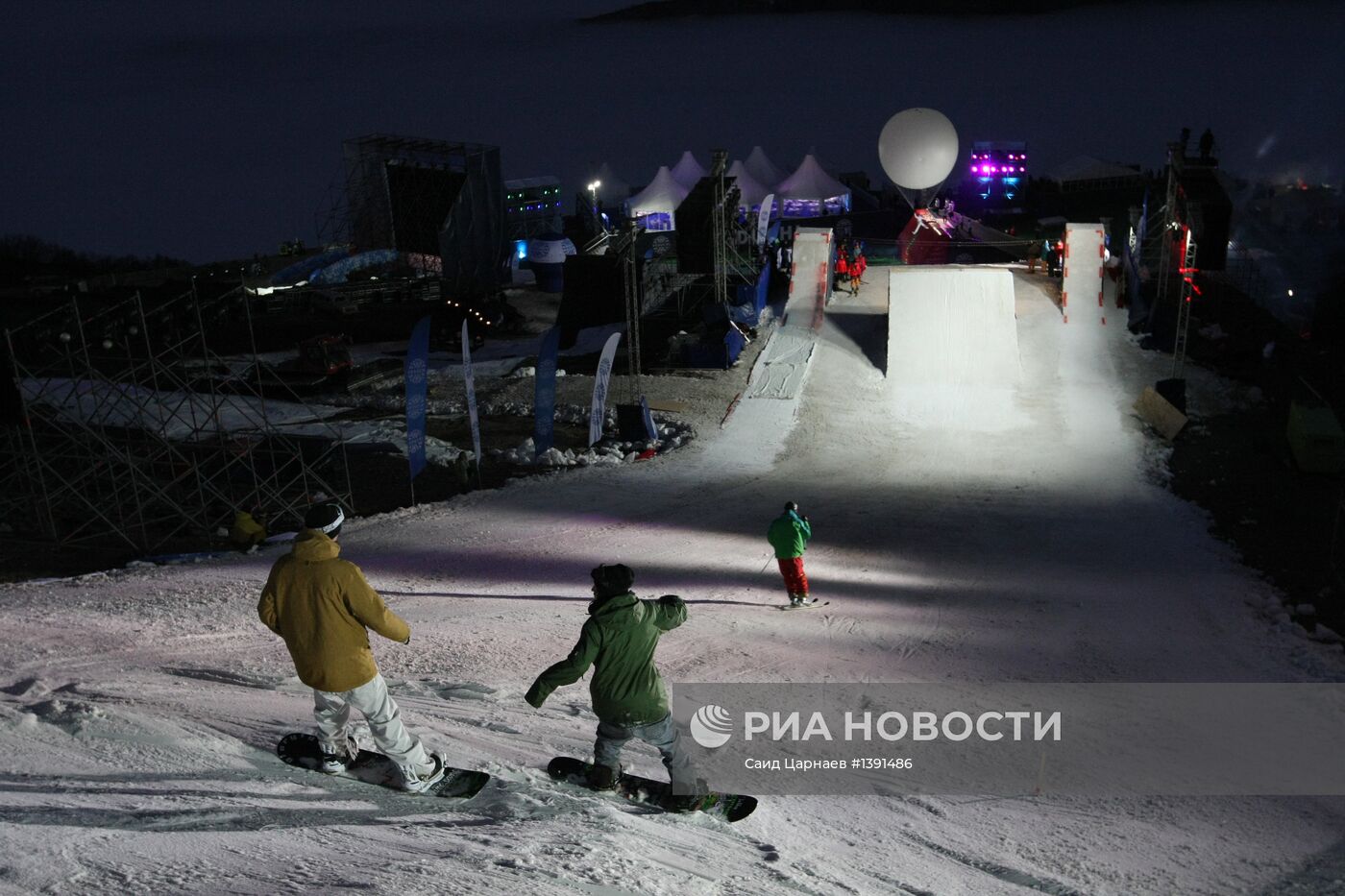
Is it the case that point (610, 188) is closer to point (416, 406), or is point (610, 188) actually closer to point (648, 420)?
point (648, 420)

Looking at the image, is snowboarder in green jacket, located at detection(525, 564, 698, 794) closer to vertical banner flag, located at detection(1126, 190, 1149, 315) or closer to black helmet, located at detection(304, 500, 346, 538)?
black helmet, located at detection(304, 500, 346, 538)

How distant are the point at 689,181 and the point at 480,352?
49.0 feet

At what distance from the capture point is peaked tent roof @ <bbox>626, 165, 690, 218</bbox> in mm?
38500

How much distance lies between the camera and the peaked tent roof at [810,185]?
129ft

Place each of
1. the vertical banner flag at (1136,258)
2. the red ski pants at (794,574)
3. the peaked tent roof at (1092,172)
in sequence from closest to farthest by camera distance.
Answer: the red ski pants at (794,574)
the vertical banner flag at (1136,258)
the peaked tent roof at (1092,172)

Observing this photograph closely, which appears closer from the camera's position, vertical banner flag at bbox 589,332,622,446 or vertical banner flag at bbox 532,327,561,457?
vertical banner flag at bbox 532,327,561,457

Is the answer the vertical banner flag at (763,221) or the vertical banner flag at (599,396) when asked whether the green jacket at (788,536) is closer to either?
the vertical banner flag at (599,396)

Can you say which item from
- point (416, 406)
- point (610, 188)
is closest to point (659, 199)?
point (610, 188)

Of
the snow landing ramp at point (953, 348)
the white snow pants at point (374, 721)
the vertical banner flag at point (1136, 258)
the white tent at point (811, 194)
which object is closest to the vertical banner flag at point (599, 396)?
the snow landing ramp at point (953, 348)

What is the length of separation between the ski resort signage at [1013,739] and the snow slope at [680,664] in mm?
268

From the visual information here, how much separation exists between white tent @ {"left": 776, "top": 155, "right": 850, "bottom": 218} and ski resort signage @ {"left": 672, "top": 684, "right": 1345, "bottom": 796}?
3262cm

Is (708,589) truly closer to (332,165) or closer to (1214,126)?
(332,165)

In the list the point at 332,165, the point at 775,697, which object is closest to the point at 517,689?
the point at 775,697

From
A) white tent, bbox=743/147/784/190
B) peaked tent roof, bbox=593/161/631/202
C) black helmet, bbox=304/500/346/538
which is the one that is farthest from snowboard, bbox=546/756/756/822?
peaked tent roof, bbox=593/161/631/202
